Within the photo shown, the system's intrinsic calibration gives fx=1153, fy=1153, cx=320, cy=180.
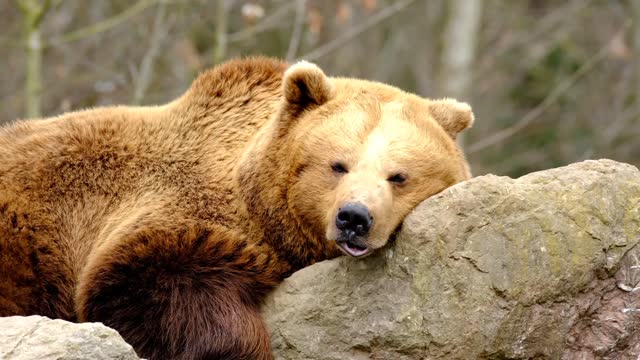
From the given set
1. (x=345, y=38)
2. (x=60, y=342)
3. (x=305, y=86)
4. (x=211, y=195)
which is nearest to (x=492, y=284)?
(x=305, y=86)

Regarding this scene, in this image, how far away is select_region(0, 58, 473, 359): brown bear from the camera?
577 centimetres

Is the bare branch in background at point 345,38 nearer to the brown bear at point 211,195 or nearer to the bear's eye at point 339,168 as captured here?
the brown bear at point 211,195

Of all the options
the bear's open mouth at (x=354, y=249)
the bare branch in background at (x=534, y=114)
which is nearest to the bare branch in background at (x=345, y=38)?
the bare branch in background at (x=534, y=114)

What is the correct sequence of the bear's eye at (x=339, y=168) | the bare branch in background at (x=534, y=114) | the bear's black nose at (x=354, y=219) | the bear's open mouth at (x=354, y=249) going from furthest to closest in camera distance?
1. the bare branch in background at (x=534, y=114)
2. the bear's eye at (x=339, y=168)
3. the bear's open mouth at (x=354, y=249)
4. the bear's black nose at (x=354, y=219)

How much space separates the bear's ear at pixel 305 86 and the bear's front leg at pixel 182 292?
0.83 m

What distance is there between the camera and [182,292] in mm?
5836

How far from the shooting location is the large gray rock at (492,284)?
5402mm

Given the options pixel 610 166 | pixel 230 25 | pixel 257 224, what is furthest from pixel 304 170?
pixel 230 25

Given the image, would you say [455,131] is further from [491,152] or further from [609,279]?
[491,152]

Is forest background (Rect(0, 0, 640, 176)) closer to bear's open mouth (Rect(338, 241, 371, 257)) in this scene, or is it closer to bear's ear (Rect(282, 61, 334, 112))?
bear's ear (Rect(282, 61, 334, 112))

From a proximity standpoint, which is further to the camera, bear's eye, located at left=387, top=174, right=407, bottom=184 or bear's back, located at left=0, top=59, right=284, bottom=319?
bear's back, located at left=0, top=59, right=284, bottom=319

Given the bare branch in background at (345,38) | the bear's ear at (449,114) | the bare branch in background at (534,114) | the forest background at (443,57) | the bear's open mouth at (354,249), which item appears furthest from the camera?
the forest background at (443,57)

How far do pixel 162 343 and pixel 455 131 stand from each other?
196 cm

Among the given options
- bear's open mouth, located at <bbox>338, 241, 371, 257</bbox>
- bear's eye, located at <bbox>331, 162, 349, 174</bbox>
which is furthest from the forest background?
bear's open mouth, located at <bbox>338, 241, 371, 257</bbox>
